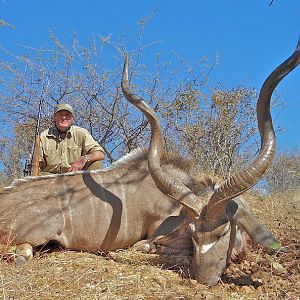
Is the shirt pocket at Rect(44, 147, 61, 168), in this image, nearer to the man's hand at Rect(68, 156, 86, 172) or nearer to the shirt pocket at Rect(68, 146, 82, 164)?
the shirt pocket at Rect(68, 146, 82, 164)

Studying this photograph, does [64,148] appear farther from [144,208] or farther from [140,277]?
[140,277]

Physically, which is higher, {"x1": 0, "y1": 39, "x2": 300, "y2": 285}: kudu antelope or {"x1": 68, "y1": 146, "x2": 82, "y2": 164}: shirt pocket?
{"x1": 68, "y1": 146, "x2": 82, "y2": 164}: shirt pocket

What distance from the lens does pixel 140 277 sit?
2.72 m

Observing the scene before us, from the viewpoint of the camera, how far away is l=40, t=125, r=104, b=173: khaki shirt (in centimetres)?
483

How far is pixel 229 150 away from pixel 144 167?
146 inches

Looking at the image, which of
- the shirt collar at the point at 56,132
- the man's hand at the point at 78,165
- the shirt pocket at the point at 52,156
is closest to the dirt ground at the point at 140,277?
the man's hand at the point at 78,165

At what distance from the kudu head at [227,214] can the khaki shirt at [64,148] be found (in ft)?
6.58

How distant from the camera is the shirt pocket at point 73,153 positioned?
15.9 feet

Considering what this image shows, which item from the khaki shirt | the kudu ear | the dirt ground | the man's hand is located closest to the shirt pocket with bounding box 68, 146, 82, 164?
the khaki shirt

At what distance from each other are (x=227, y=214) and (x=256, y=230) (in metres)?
0.20

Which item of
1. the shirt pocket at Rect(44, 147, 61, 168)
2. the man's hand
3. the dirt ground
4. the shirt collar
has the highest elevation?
the shirt collar

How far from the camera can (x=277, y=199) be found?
534cm

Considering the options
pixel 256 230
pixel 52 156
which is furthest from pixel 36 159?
pixel 256 230

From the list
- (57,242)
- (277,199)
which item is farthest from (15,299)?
(277,199)
